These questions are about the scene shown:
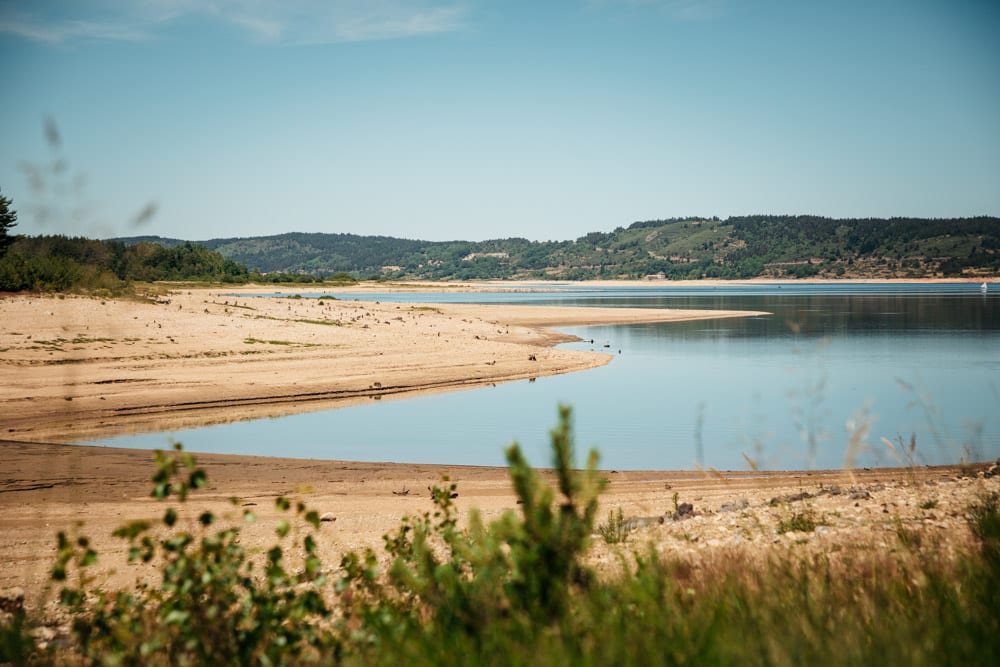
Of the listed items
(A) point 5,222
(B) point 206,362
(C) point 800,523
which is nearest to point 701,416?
(C) point 800,523

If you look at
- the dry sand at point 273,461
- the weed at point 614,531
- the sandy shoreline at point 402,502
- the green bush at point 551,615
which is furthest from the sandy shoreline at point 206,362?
the green bush at point 551,615

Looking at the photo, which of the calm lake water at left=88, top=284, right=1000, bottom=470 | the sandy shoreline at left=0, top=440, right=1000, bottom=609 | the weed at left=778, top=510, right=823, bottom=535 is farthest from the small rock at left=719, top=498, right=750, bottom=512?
the weed at left=778, top=510, right=823, bottom=535

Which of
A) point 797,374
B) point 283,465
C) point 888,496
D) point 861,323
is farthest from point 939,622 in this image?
point 861,323

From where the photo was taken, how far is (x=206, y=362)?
2452cm

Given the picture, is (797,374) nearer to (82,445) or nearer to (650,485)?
(650,485)

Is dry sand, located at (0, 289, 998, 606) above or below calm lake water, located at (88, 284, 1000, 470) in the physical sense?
above

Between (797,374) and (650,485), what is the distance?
15.3 meters

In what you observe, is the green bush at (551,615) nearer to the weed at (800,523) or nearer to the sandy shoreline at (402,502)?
the sandy shoreline at (402,502)

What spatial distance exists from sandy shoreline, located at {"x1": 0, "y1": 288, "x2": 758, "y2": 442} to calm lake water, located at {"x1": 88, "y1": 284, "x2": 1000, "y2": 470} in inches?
54.5

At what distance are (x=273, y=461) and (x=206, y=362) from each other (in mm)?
11164

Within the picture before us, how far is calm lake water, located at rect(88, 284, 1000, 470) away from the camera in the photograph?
15625 millimetres

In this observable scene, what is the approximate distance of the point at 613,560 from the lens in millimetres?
7047

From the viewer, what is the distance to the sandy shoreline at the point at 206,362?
18250mm

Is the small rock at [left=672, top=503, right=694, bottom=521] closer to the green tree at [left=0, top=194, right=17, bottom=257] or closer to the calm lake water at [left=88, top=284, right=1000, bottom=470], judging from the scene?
the calm lake water at [left=88, top=284, right=1000, bottom=470]
